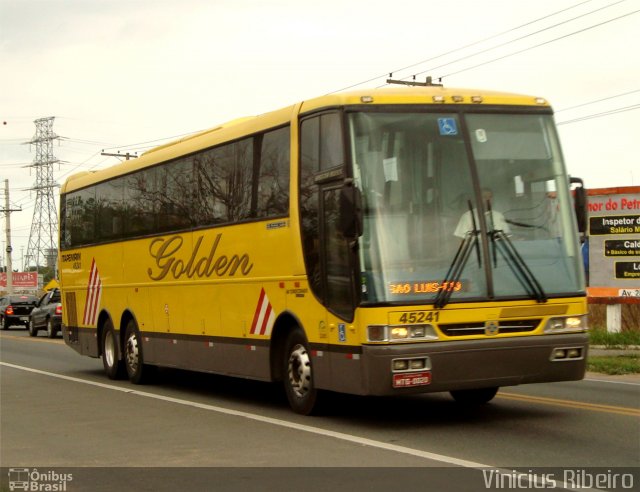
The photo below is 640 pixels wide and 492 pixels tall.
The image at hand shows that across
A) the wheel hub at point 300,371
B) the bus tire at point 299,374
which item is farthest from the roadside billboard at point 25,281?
the wheel hub at point 300,371

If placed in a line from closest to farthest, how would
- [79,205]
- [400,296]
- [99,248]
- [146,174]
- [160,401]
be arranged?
[400,296] → [160,401] → [146,174] → [99,248] → [79,205]

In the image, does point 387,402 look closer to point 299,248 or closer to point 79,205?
point 299,248

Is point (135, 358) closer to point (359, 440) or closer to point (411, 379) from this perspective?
point (359, 440)

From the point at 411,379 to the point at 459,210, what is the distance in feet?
5.87

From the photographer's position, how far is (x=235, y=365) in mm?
13812

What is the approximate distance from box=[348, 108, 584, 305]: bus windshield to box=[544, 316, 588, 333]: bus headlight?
0.91ft

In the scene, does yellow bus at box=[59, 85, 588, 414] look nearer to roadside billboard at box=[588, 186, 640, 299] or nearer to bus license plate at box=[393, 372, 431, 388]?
bus license plate at box=[393, 372, 431, 388]

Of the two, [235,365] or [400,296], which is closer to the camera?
[400,296]

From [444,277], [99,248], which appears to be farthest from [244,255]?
[99,248]

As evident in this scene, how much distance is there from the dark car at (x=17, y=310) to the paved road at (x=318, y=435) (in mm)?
32216

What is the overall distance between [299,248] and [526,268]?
8.19 ft

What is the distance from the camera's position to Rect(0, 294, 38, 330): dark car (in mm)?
47062

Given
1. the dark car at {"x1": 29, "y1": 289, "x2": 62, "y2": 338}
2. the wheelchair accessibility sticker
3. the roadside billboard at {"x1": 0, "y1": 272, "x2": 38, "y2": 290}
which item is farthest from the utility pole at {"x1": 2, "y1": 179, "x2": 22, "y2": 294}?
the wheelchair accessibility sticker

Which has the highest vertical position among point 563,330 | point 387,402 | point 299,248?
point 299,248
